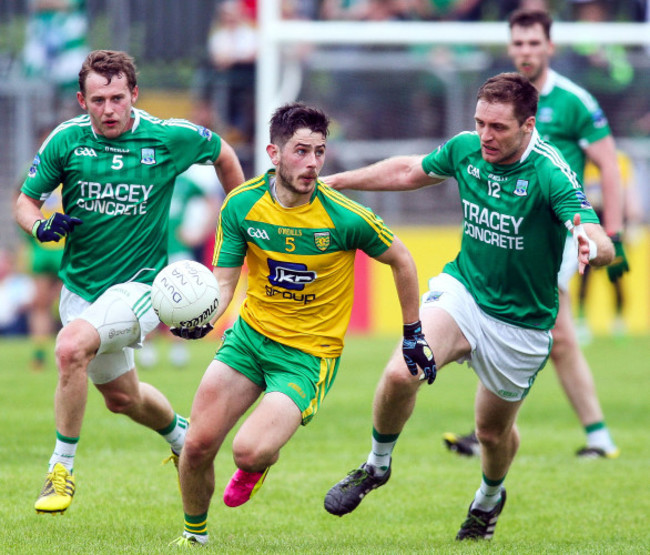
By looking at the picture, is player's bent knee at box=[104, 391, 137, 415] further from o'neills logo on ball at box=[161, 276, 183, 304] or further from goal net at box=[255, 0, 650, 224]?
goal net at box=[255, 0, 650, 224]

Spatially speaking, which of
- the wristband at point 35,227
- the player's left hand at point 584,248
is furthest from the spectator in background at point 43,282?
the player's left hand at point 584,248

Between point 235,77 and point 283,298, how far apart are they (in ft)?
38.5

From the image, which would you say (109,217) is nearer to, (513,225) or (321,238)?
(321,238)

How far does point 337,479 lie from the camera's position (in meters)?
7.49

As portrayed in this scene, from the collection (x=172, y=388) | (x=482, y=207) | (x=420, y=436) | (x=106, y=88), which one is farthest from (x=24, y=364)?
(x=482, y=207)

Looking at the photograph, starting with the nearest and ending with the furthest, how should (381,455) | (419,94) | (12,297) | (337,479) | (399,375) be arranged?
(399,375), (381,455), (337,479), (12,297), (419,94)

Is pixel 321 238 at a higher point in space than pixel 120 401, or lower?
higher

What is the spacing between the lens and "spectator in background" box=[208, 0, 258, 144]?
55.3ft

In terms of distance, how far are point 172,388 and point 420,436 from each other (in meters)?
2.96

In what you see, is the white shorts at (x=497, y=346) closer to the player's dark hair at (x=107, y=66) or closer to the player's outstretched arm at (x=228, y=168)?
the player's outstretched arm at (x=228, y=168)

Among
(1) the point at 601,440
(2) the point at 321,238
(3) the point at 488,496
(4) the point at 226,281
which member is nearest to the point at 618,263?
(1) the point at 601,440

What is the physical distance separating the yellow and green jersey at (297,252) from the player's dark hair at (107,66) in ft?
3.44

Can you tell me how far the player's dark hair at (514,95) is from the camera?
18.5ft

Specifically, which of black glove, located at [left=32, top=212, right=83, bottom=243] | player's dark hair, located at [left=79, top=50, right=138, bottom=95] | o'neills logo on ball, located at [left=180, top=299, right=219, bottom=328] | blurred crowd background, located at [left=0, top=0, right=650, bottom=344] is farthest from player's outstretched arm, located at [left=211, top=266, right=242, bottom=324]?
blurred crowd background, located at [left=0, top=0, right=650, bottom=344]
